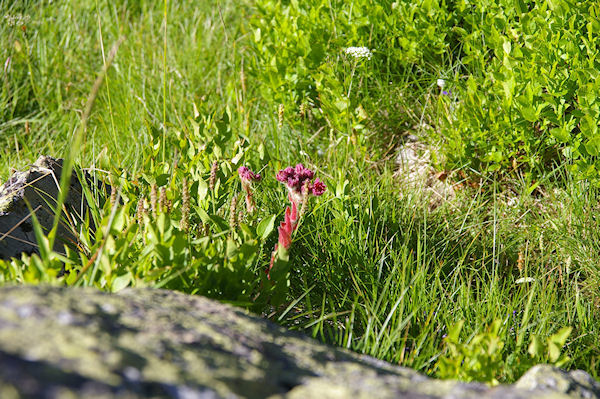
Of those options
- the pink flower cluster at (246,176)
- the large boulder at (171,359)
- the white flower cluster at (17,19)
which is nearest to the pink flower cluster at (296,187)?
the pink flower cluster at (246,176)

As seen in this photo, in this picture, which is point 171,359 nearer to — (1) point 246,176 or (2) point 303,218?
(1) point 246,176

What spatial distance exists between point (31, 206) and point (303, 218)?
46.8 inches

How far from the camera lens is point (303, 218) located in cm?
264

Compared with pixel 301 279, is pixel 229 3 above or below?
above

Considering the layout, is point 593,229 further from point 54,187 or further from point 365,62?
point 54,187

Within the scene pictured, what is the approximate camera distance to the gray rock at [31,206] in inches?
95.4

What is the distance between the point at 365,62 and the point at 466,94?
68 centimetres

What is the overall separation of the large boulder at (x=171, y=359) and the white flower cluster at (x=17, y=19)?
3.81 meters

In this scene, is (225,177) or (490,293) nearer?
(490,293)

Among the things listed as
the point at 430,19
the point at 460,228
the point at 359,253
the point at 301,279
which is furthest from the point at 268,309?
the point at 430,19

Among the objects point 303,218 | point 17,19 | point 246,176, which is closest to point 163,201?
point 246,176

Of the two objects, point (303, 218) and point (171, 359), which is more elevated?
point (171, 359)

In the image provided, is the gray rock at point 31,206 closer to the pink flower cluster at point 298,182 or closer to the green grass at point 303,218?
the green grass at point 303,218

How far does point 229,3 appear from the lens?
5.11 m
